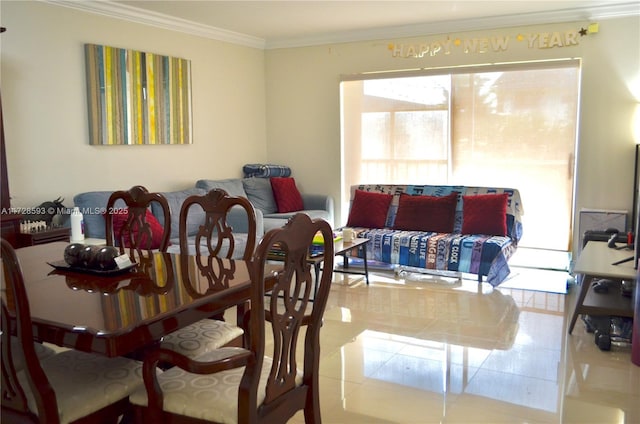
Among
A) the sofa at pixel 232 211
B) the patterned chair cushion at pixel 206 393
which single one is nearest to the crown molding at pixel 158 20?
the sofa at pixel 232 211

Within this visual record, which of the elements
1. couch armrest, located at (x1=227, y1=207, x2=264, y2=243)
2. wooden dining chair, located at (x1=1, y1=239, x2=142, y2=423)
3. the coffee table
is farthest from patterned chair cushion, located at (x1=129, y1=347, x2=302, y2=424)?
couch armrest, located at (x1=227, y1=207, x2=264, y2=243)

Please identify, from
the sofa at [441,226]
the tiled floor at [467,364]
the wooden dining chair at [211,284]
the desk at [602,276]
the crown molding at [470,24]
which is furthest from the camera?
the crown molding at [470,24]

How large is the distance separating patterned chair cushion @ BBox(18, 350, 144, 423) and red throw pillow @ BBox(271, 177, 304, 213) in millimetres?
4376

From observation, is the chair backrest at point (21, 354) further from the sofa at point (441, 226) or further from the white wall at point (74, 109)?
the sofa at point (441, 226)

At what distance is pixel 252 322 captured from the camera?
179cm

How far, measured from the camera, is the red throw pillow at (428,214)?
566 centimetres

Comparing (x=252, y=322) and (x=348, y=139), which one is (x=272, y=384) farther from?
(x=348, y=139)

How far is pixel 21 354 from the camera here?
5.76 ft

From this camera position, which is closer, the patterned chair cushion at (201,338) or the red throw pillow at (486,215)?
the patterned chair cushion at (201,338)

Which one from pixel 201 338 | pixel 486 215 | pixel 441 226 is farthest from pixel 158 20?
pixel 201 338

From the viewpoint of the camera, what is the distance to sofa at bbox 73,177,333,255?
15.3 ft

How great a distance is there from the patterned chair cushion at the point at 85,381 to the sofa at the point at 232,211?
1732 millimetres

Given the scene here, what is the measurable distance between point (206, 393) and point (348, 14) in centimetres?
446

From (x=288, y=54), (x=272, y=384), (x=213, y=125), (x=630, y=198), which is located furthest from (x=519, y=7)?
(x=272, y=384)
